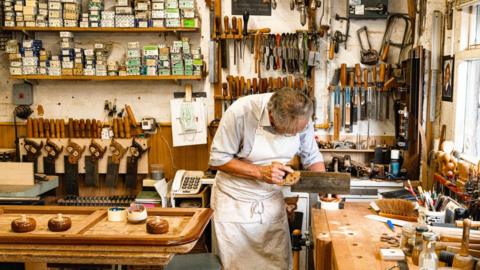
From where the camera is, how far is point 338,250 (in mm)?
2102

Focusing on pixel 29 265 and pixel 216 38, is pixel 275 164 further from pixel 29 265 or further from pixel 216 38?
pixel 216 38

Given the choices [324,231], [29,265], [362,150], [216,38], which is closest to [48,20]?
[216,38]

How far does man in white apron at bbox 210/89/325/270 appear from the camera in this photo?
2.89 metres

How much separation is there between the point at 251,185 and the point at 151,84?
2221mm

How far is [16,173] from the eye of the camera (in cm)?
416

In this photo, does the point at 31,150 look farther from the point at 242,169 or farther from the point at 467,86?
the point at 467,86

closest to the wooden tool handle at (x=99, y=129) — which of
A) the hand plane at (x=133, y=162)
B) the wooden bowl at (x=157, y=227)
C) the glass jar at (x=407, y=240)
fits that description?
the hand plane at (x=133, y=162)

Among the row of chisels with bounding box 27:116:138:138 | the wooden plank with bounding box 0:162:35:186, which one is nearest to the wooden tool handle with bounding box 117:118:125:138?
the row of chisels with bounding box 27:116:138:138

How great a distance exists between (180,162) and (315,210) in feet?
7.57

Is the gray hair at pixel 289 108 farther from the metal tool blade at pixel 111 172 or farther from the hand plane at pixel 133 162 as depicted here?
the metal tool blade at pixel 111 172

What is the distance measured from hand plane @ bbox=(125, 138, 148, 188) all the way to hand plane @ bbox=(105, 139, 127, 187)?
0.09 m

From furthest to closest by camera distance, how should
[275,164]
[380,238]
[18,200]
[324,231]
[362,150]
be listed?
[362,150]
[18,200]
[275,164]
[324,231]
[380,238]

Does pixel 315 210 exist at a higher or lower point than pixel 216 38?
lower

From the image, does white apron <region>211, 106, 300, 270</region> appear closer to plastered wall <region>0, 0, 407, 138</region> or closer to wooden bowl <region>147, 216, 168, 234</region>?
wooden bowl <region>147, 216, 168, 234</region>
